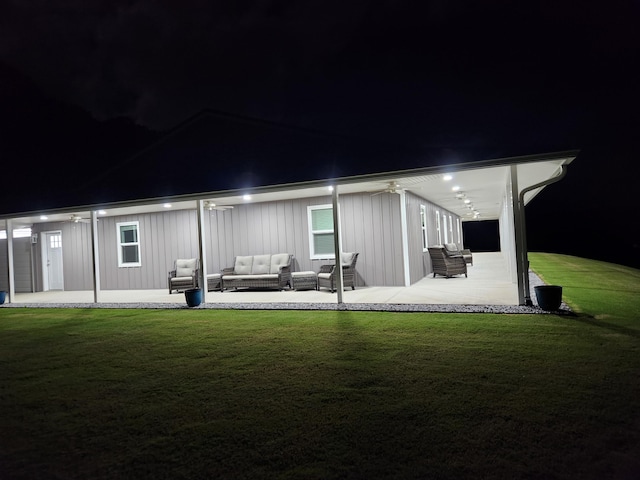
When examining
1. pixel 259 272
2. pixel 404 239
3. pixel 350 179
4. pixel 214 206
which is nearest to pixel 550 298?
pixel 350 179

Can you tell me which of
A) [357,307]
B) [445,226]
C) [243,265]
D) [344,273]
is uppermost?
[445,226]

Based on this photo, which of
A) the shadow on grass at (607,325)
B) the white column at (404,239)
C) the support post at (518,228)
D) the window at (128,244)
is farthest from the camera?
the window at (128,244)

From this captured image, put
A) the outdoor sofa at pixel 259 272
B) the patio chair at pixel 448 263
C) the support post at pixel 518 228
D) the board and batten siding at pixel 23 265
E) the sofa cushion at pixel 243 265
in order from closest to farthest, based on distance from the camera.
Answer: the support post at pixel 518 228, the outdoor sofa at pixel 259 272, the sofa cushion at pixel 243 265, the patio chair at pixel 448 263, the board and batten siding at pixel 23 265

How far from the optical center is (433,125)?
36406 millimetres

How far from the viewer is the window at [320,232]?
10016 mm

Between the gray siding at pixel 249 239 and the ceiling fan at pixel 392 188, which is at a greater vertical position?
the ceiling fan at pixel 392 188

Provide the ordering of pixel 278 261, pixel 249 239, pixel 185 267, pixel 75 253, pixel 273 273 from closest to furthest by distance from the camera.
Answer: pixel 273 273 → pixel 278 261 → pixel 185 267 → pixel 249 239 → pixel 75 253

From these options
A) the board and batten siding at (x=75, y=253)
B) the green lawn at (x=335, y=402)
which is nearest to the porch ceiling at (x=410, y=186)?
the board and batten siding at (x=75, y=253)

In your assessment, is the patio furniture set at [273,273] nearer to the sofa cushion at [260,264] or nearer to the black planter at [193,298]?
the sofa cushion at [260,264]

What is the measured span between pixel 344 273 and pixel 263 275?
199 cm

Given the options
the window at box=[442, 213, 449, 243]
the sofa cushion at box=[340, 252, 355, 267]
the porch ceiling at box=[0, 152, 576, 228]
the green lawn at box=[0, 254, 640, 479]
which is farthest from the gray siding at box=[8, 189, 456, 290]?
the green lawn at box=[0, 254, 640, 479]

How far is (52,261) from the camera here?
13.1m

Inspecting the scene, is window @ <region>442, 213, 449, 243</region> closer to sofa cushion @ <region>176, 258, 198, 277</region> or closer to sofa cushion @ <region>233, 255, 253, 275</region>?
sofa cushion @ <region>233, 255, 253, 275</region>

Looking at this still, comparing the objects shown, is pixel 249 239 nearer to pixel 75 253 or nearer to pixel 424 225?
pixel 424 225
